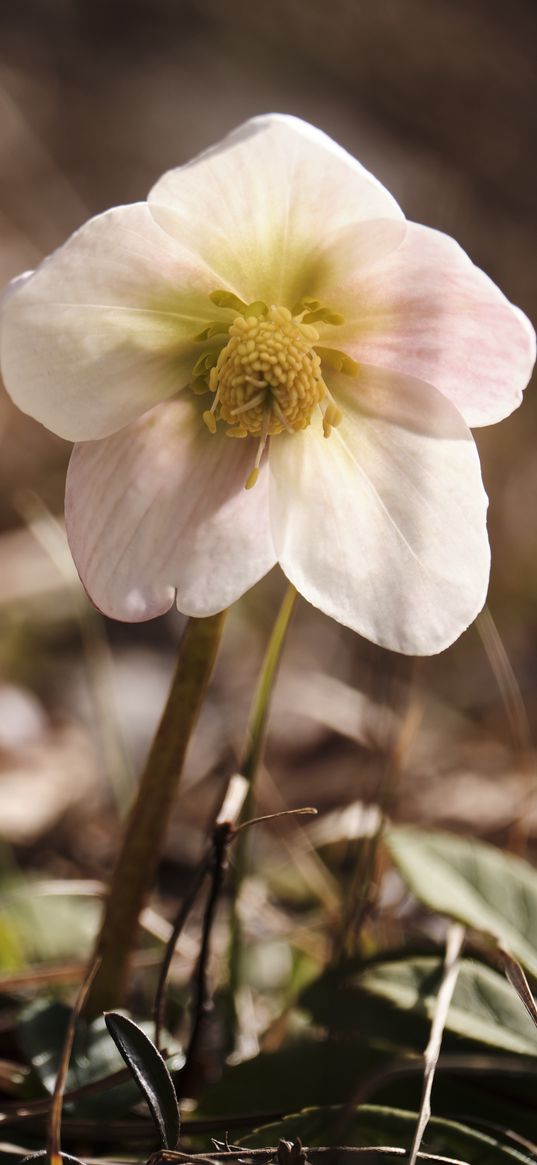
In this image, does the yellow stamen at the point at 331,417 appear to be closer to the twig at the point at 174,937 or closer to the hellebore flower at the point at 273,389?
the hellebore flower at the point at 273,389

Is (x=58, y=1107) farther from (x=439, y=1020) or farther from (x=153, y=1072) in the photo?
(x=439, y=1020)

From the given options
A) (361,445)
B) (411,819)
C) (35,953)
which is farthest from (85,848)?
(361,445)

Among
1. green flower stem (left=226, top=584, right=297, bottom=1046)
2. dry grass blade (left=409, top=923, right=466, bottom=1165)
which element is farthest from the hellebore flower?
dry grass blade (left=409, top=923, right=466, bottom=1165)

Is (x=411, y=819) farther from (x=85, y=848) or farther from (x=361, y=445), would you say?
(x=361, y=445)

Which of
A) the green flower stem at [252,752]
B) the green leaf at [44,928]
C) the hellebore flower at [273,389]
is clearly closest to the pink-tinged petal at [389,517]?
the hellebore flower at [273,389]

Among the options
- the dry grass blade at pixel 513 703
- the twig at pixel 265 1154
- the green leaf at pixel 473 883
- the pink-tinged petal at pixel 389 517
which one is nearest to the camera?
the twig at pixel 265 1154

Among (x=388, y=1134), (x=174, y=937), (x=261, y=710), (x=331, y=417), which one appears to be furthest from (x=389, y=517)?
(x=388, y=1134)

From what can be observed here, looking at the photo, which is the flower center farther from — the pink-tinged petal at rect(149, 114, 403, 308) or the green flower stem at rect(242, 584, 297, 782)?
the green flower stem at rect(242, 584, 297, 782)
